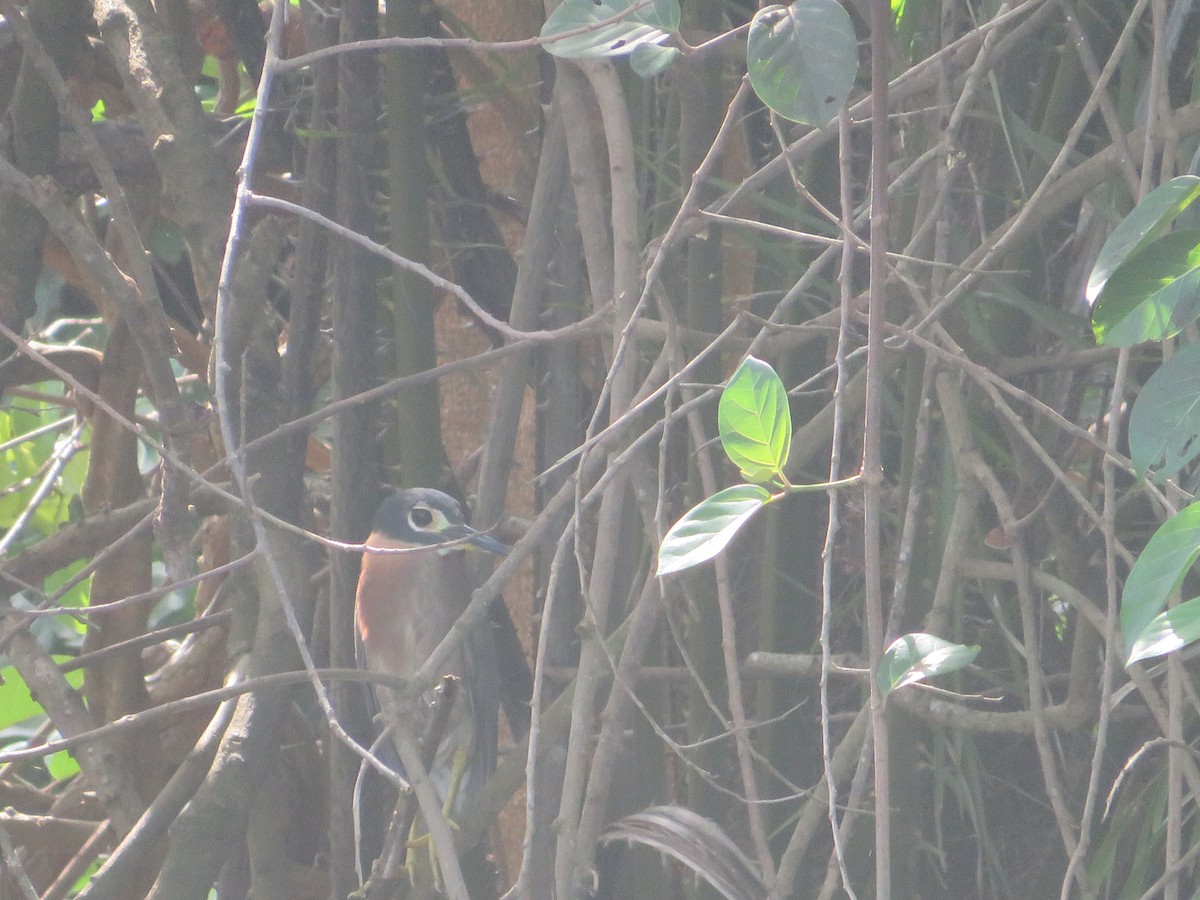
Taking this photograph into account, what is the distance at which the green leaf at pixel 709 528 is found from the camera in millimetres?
1166

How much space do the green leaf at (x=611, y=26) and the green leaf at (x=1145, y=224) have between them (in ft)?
1.62

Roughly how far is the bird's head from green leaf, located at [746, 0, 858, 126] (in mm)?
1356

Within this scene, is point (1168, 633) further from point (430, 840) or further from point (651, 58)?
point (430, 840)

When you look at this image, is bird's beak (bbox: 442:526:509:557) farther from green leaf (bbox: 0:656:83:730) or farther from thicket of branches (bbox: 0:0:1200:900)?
green leaf (bbox: 0:656:83:730)

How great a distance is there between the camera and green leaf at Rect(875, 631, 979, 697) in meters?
A: 1.18

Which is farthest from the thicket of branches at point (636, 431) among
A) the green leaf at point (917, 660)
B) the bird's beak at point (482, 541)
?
the green leaf at point (917, 660)

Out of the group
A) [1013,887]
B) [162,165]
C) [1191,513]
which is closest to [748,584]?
[1013,887]

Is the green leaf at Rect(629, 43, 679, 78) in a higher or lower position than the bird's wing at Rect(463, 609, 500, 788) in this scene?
higher

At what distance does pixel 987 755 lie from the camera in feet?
8.24

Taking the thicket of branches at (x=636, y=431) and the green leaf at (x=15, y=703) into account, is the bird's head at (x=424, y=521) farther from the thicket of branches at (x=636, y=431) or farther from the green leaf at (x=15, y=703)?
the green leaf at (x=15, y=703)

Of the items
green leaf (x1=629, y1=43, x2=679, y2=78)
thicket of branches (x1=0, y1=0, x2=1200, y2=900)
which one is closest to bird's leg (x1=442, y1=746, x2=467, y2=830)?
thicket of branches (x1=0, y1=0, x2=1200, y2=900)

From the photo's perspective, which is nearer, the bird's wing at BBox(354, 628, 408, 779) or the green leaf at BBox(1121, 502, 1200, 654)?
the green leaf at BBox(1121, 502, 1200, 654)

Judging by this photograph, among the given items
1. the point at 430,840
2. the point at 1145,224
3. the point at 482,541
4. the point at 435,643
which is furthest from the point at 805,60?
the point at 435,643

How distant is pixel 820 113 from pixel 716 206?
2.07ft
